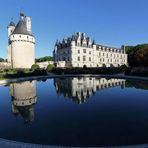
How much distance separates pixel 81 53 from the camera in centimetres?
5428

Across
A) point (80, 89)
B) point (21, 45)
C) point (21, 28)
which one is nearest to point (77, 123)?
point (80, 89)

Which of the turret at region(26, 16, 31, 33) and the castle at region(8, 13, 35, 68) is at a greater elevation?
the turret at region(26, 16, 31, 33)

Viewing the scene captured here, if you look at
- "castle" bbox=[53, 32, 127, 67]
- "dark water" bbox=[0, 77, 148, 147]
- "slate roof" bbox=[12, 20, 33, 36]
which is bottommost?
"dark water" bbox=[0, 77, 148, 147]

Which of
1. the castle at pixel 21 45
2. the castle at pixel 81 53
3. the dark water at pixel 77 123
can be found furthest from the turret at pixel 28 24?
the dark water at pixel 77 123

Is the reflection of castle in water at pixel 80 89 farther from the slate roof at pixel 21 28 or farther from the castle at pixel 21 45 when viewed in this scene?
the slate roof at pixel 21 28

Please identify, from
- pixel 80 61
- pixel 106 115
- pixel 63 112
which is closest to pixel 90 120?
pixel 106 115

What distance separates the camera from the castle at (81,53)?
52719 millimetres

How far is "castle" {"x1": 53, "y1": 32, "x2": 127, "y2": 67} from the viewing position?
173 feet

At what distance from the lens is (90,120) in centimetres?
823

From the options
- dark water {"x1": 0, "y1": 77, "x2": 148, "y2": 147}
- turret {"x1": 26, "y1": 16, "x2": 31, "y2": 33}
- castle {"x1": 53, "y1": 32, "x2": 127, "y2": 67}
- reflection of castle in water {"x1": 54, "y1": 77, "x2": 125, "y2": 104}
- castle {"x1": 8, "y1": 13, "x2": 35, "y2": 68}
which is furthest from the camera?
castle {"x1": 53, "y1": 32, "x2": 127, "y2": 67}

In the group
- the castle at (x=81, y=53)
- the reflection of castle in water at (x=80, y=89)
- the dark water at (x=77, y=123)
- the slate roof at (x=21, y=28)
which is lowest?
the dark water at (x=77, y=123)

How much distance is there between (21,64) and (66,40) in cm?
1433

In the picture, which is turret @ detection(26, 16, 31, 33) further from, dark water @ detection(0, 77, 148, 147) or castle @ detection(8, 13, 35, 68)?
dark water @ detection(0, 77, 148, 147)

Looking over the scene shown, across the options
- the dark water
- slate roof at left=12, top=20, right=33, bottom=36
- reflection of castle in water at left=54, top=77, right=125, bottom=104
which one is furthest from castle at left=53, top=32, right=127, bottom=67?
the dark water
